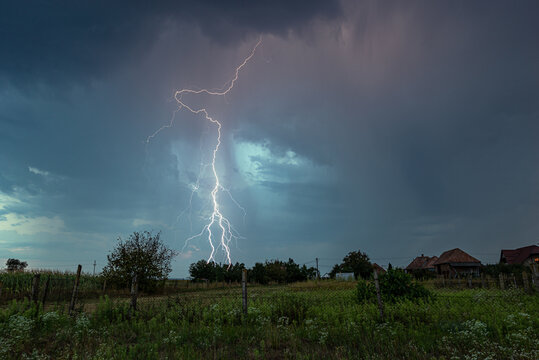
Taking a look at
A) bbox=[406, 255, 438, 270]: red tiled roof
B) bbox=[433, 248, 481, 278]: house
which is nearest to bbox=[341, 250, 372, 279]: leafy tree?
bbox=[433, 248, 481, 278]: house

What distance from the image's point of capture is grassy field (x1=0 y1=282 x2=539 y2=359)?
6.98 meters

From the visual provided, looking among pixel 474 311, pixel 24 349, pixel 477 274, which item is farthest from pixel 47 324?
pixel 477 274

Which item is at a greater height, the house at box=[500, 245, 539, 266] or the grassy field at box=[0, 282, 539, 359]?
the house at box=[500, 245, 539, 266]

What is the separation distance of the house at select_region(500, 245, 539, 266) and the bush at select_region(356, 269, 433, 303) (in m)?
45.9

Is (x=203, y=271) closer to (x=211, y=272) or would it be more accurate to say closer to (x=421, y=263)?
(x=211, y=272)

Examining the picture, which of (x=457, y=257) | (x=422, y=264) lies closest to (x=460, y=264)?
(x=457, y=257)

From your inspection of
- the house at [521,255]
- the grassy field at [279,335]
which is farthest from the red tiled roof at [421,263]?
the grassy field at [279,335]

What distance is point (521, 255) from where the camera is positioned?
55.7 metres

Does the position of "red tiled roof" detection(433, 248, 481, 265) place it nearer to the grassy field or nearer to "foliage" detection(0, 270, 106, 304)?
the grassy field

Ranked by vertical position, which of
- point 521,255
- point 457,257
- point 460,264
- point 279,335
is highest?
point 521,255

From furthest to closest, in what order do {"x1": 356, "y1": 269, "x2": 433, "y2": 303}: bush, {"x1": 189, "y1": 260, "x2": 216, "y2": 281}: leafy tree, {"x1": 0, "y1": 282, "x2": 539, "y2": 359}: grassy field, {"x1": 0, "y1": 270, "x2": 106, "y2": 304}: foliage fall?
{"x1": 189, "y1": 260, "x2": 216, "y2": 281}: leafy tree → {"x1": 0, "y1": 270, "x2": 106, "y2": 304}: foliage → {"x1": 356, "y1": 269, "x2": 433, "y2": 303}: bush → {"x1": 0, "y1": 282, "x2": 539, "y2": 359}: grassy field

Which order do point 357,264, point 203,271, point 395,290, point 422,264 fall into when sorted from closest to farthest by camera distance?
point 395,290, point 357,264, point 203,271, point 422,264

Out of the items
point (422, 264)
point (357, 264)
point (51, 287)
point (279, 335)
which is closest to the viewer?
point (279, 335)

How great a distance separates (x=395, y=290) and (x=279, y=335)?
8.11 metres
